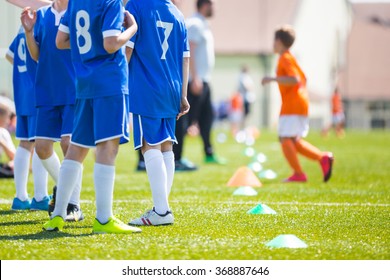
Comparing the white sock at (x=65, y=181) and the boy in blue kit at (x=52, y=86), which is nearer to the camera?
the white sock at (x=65, y=181)

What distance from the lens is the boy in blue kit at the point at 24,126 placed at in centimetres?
757

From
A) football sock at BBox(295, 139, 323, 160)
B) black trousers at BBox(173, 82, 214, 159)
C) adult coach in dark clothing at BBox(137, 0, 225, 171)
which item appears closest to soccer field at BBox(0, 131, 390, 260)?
football sock at BBox(295, 139, 323, 160)

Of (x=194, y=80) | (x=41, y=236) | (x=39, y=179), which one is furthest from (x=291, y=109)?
(x=41, y=236)

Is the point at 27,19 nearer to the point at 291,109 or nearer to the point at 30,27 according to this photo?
the point at 30,27

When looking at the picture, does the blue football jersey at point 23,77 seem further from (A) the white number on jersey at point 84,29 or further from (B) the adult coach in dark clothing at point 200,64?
(B) the adult coach in dark clothing at point 200,64

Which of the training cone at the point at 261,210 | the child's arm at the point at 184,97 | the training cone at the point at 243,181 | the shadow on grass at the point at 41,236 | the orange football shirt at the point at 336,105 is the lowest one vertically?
the orange football shirt at the point at 336,105

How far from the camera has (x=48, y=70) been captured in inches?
273

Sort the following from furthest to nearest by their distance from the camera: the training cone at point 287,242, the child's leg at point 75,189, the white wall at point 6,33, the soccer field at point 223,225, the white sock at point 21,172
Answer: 1. the white wall at point 6,33
2. the white sock at point 21,172
3. the child's leg at point 75,189
4. the training cone at point 287,242
5. the soccer field at point 223,225

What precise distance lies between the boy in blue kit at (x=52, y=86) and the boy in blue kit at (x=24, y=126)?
0.50m

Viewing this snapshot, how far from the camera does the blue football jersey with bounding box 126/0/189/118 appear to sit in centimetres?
650

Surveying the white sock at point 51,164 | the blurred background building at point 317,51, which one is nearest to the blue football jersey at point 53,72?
the white sock at point 51,164

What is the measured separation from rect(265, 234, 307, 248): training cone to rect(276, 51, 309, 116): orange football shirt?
5495 millimetres
